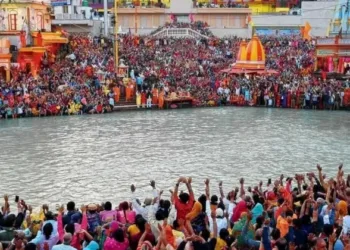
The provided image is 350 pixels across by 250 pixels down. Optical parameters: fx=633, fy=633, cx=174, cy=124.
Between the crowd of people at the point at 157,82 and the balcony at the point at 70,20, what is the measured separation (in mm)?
3749

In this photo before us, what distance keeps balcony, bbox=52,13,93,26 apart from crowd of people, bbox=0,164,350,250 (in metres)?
33.1

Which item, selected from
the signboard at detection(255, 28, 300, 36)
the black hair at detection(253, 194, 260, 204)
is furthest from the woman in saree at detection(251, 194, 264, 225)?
the signboard at detection(255, 28, 300, 36)

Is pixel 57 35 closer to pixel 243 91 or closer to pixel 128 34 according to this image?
pixel 128 34

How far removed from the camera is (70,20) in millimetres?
42281

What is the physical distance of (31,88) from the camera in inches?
1123

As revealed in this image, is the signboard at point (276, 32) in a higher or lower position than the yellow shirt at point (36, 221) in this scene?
higher

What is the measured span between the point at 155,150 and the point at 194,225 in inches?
402

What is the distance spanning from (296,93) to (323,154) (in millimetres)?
11284

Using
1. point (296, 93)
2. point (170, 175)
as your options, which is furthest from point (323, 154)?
point (296, 93)

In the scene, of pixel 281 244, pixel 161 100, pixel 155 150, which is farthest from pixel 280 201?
pixel 161 100

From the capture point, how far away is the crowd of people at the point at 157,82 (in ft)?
91.6

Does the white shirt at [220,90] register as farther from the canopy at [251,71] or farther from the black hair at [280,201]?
the black hair at [280,201]

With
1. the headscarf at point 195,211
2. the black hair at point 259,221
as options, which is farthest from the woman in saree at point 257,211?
the headscarf at point 195,211

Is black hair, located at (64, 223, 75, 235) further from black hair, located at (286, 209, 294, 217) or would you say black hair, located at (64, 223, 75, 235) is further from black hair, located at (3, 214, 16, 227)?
black hair, located at (286, 209, 294, 217)
